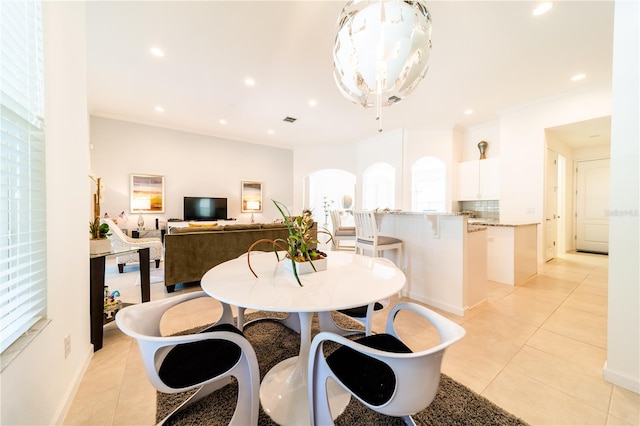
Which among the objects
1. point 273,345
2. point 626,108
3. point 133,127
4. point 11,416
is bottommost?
point 273,345

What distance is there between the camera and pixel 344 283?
1.23 m

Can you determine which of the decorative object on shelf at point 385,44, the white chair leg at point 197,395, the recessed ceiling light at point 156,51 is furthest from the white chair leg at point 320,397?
the recessed ceiling light at point 156,51

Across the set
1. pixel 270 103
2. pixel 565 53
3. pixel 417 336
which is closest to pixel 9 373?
pixel 417 336

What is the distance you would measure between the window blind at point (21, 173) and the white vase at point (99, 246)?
0.85 metres

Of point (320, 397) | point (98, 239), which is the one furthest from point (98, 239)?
point (320, 397)

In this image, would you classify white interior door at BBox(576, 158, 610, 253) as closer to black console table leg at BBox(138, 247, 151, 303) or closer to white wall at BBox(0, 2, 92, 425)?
black console table leg at BBox(138, 247, 151, 303)

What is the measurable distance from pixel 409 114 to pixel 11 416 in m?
5.69

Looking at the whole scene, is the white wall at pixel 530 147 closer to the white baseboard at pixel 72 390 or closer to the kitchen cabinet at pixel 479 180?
the kitchen cabinet at pixel 479 180

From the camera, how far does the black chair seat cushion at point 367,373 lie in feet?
2.91

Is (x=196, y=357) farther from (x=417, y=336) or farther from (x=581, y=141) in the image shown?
(x=581, y=141)

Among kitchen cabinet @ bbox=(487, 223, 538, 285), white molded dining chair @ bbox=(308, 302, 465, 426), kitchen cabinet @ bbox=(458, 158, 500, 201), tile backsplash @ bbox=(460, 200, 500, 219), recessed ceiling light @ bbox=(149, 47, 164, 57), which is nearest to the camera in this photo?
white molded dining chair @ bbox=(308, 302, 465, 426)

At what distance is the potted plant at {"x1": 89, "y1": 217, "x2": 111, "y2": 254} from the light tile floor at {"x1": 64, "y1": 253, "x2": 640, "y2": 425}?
0.79 m

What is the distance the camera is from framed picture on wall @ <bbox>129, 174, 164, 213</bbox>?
534 cm

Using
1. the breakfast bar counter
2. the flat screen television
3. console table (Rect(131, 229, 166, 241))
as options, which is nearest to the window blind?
the breakfast bar counter
